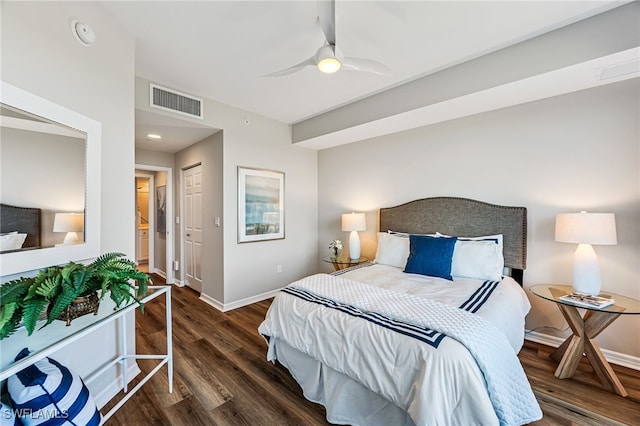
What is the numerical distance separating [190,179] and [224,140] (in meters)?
1.38

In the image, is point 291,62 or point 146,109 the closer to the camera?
point 291,62

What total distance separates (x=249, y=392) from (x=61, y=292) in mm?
1383

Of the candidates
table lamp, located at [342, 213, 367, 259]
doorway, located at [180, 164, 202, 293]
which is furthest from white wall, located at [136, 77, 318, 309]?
table lamp, located at [342, 213, 367, 259]

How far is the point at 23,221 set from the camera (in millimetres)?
1308

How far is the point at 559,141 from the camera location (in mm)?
2467

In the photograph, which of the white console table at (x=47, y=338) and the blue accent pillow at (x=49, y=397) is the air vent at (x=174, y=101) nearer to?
the white console table at (x=47, y=338)

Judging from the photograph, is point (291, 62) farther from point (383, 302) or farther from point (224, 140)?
point (383, 302)

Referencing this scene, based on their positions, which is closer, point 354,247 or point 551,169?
point 551,169

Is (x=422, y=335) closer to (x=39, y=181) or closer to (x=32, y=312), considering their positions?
(x=32, y=312)

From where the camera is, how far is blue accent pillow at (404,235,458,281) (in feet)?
8.43

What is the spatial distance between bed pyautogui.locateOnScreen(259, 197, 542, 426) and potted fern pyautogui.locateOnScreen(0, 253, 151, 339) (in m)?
1.11

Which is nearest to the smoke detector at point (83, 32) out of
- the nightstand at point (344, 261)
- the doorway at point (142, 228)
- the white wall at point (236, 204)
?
the white wall at point (236, 204)

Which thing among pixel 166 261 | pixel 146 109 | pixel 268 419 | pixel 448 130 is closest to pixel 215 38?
pixel 146 109

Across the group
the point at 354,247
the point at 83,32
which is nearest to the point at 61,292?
the point at 83,32
